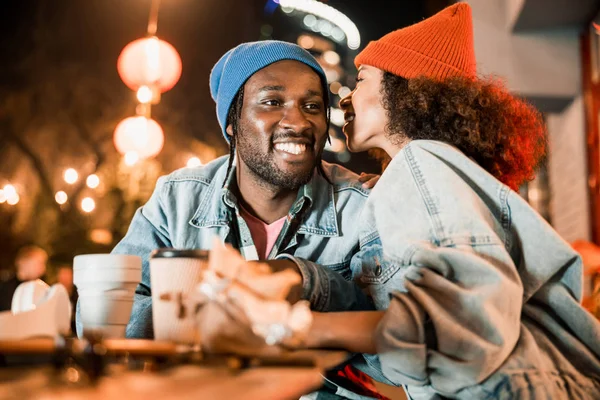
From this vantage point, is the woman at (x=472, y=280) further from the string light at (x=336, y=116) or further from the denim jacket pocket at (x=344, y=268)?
the string light at (x=336, y=116)

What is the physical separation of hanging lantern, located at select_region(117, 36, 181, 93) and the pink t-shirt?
3.08m

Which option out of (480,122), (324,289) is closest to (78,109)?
(480,122)

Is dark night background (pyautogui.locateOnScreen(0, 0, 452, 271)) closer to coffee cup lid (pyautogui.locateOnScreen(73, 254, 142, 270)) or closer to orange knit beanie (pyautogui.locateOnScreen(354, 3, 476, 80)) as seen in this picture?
orange knit beanie (pyautogui.locateOnScreen(354, 3, 476, 80))

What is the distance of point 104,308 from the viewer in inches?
47.1

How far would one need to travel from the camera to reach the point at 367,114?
2.05 meters

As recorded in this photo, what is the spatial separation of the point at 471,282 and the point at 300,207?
90 cm

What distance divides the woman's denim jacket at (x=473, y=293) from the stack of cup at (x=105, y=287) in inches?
18.2

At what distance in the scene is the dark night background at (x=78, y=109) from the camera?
8.37 m

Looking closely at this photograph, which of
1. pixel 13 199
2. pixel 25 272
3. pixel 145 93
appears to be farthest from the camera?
pixel 13 199

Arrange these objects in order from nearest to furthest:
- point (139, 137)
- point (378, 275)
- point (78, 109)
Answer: point (378, 275) → point (139, 137) → point (78, 109)

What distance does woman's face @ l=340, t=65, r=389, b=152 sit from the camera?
2016 millimetres

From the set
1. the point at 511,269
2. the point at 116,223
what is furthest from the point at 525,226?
the point at 116,223

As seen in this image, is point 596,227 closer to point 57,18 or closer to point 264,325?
point 264,325

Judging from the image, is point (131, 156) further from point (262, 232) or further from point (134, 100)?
point (262, 232)
